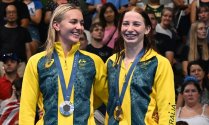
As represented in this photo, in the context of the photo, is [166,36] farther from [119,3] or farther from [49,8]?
[49,8]

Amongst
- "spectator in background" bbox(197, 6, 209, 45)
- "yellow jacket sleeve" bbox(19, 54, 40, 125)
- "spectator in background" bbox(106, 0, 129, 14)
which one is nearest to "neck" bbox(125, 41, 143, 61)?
"yellow jacket sleeve" bbox(19, 54, 40, 125)

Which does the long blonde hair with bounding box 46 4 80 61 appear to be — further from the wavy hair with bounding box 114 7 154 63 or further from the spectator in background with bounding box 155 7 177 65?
the spectator in background with bounding box 155 7 177 65

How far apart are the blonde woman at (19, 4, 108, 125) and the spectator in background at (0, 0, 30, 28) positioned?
6106 mm

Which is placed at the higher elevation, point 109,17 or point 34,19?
point 109,17

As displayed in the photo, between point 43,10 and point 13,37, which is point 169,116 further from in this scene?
point 43,10

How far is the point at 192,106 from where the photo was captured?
1030 cm

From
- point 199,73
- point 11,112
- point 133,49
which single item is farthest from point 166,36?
point 133,49

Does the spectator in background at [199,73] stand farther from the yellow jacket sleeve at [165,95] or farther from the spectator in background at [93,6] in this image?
the yellow jacket sleeve at [165,95]

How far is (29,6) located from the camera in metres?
13.5

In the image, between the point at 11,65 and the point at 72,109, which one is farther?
the point at 11,65

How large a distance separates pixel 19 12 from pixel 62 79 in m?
6.41

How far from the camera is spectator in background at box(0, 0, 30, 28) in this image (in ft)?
41.7

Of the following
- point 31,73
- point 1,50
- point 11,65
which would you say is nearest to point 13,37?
point 1,50

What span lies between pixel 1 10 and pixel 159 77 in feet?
21.9
